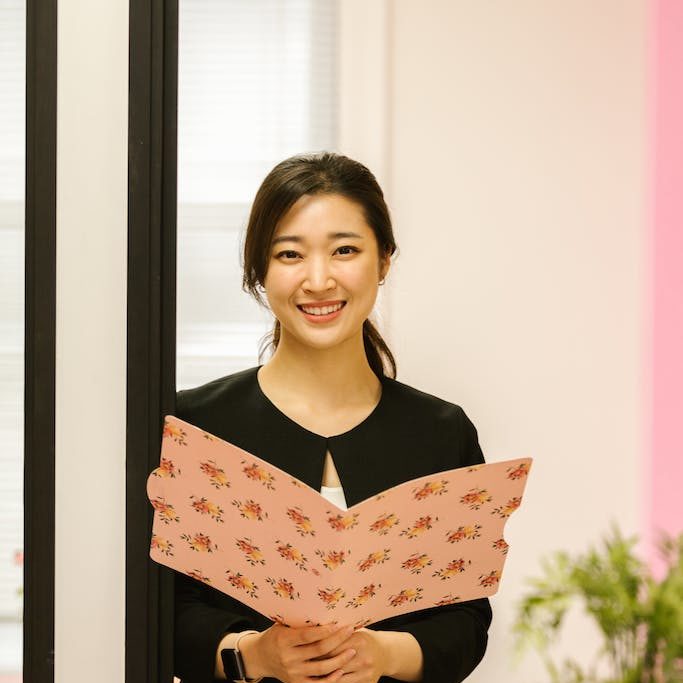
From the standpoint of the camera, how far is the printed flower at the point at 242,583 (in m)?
0.85

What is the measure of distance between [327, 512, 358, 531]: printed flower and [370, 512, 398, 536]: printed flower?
0.12 feet

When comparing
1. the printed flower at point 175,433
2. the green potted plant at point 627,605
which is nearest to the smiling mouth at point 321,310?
the printed flower at point 175,433

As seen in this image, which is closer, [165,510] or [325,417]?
[165,510]

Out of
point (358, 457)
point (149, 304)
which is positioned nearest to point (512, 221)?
point (358, 457)

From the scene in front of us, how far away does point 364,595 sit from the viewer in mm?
840

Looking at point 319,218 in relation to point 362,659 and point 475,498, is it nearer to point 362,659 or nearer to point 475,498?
point 475,498

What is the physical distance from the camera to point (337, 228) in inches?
39.2

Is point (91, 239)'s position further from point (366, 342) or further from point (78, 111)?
point (366, 342)

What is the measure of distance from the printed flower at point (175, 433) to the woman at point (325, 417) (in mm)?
221

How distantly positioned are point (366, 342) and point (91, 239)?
1.17ft

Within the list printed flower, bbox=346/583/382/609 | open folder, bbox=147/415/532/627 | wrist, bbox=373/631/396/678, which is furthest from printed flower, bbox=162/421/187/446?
wrist, bbox=373/631/396/678

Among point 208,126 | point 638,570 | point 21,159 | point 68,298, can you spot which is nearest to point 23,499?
point 68,298

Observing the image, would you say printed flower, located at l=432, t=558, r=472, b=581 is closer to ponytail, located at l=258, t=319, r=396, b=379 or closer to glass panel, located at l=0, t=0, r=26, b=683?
ponytail, located at l=258, t=319, r=396, b=379

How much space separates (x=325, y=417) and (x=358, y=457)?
7cm
